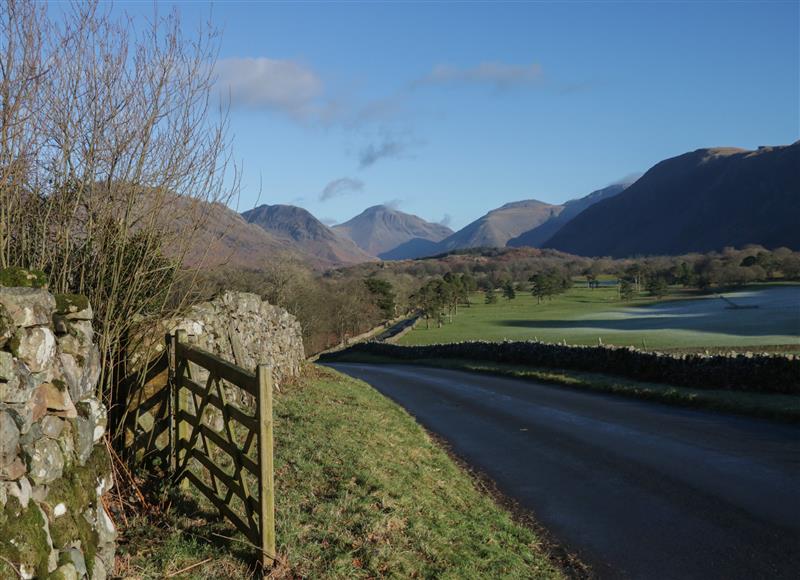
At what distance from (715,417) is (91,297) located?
14.1 m

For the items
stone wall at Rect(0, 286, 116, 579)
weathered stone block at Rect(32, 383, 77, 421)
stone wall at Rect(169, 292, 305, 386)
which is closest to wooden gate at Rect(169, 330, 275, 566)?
stone wall at Rect(169, 292, 305, 386)

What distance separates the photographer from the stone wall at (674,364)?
1741cm

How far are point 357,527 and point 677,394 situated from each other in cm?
1326

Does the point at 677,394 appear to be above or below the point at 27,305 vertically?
below

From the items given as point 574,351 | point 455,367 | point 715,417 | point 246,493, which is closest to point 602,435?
point 715,417

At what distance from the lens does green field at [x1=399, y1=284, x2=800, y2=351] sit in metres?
43.7

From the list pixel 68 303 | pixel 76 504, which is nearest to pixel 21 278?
pixel 68 303

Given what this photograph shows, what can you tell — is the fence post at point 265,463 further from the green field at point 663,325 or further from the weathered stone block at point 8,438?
the green field at point 663,325

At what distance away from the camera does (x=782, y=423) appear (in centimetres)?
1390

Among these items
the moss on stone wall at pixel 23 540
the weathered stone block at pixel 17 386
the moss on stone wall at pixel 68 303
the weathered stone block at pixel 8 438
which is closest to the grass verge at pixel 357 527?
the moss on stone wall at pixel 23 540

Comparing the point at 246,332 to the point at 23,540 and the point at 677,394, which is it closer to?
the point at 23,540

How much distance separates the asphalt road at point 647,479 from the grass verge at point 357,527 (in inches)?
35.5

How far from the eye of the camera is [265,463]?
18.9 ft

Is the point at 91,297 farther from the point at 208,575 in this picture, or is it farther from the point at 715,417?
the point at 715,417
